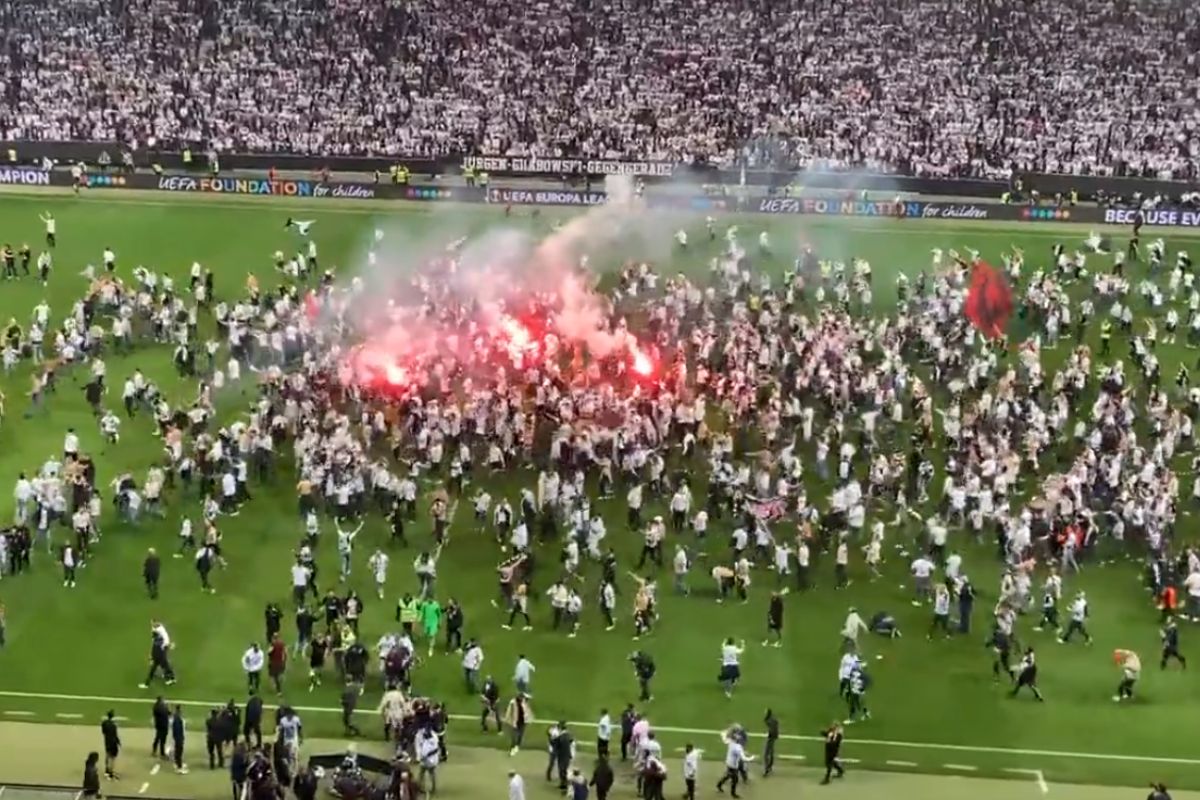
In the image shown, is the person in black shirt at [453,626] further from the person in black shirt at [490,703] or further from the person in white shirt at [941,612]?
the person in white shirt at [941,612]

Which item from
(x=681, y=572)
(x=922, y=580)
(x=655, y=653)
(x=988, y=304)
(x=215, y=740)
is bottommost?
(x=215, y=740)

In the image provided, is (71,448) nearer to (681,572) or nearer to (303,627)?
(303,627)

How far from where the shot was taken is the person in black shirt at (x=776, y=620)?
3484cm

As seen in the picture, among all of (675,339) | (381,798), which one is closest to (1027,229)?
(675,339)

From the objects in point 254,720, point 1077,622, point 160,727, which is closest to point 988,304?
point 1077,622

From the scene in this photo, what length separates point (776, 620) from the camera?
34969mm

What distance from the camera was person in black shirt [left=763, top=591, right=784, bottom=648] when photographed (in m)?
34.8

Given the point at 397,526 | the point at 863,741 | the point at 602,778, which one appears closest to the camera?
the point at 602,778

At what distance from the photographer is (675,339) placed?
157 ft

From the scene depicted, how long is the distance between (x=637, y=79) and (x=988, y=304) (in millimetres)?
26299

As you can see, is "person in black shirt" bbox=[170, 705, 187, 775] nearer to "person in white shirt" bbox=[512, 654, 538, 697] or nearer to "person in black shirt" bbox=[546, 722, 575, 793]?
"person in white shirt" bbox=[512, 654, 538, 697]

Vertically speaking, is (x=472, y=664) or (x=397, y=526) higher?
(x=397, y=526)

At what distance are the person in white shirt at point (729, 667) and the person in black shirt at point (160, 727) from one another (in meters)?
10.3

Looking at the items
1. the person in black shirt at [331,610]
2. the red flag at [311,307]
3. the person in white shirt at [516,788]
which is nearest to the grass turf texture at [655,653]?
the person in black shirt at [331,610]
